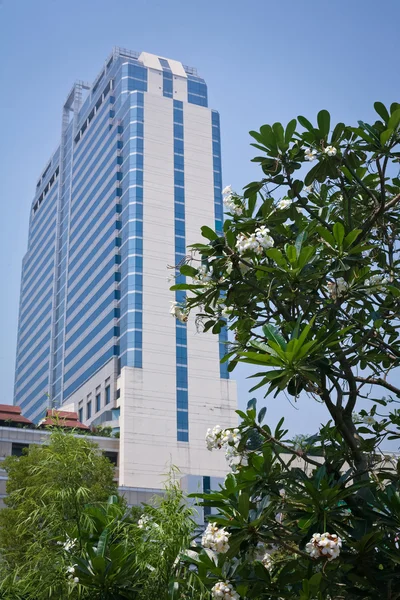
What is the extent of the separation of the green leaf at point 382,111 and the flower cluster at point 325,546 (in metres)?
2.36

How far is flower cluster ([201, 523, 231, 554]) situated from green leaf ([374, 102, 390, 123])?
2.45m

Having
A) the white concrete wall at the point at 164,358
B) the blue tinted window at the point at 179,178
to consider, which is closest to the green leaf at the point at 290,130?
the white concrete wall at the point at 164,358

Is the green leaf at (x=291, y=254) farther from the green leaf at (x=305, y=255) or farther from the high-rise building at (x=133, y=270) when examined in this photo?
the high-rise building at (x=133, y=270)

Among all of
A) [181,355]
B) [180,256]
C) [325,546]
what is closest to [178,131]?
[180,256]

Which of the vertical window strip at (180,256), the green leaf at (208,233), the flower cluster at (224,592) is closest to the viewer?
the flower cluster at (224,592)

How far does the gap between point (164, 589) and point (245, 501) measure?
1.34 meters

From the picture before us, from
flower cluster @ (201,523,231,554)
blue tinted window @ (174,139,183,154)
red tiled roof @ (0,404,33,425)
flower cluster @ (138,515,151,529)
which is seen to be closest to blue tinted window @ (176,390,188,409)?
red tiled roof @ (0,404,33,425)

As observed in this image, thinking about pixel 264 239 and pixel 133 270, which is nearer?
pixel 264 239

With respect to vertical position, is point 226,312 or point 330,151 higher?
point 330,151

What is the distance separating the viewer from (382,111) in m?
4.17

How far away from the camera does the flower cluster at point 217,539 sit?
11.1ft

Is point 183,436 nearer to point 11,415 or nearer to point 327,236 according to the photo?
point 11,415

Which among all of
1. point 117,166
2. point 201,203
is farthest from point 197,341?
point 117,166

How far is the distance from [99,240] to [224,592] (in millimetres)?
43126
